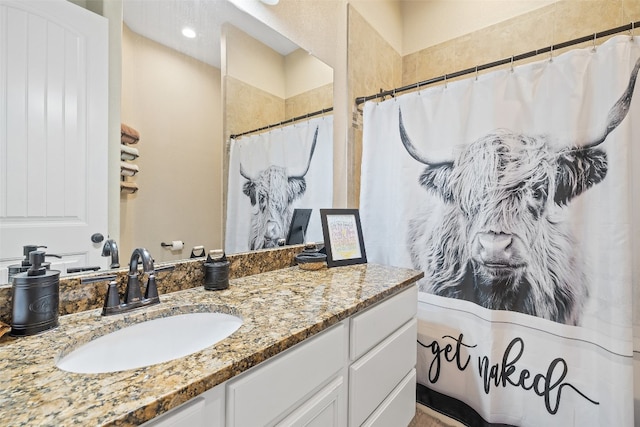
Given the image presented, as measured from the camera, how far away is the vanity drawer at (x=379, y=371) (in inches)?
37.7

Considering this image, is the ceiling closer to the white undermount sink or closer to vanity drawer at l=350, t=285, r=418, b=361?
the white undermount sink

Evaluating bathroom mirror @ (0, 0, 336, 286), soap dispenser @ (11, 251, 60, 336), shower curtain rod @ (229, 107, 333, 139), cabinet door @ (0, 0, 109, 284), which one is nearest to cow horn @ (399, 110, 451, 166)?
shower curtain rod @ (229, 107, 333, 139)

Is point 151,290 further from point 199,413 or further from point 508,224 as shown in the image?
point 508,224

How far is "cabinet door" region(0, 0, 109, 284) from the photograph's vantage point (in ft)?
2.43

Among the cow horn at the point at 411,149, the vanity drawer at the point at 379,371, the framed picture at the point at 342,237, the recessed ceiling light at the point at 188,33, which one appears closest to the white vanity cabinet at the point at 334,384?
the vanity drawer at the point at 379,371

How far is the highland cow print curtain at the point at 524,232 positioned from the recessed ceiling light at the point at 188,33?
43.3 inches

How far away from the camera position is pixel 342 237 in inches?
62.6

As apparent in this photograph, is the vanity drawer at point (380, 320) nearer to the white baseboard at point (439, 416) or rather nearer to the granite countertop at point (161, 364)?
the granite countertop at point (161, 364)

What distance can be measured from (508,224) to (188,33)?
5.27ft

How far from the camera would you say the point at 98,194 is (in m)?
0.89

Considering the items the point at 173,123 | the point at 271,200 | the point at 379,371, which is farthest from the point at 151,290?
the point at 379,371

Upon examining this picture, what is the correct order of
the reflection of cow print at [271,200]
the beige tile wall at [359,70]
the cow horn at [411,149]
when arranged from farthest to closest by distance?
the beige tile wall at [359,70] → the cow horn at [411,149] → the reflection of cow print at [271,200]

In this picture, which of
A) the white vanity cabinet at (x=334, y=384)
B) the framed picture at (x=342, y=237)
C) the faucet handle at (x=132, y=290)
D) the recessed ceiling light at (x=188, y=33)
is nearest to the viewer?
the white vanity cabinet at (x=334, y=384)

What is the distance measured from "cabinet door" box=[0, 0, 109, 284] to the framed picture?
934 millimetres
